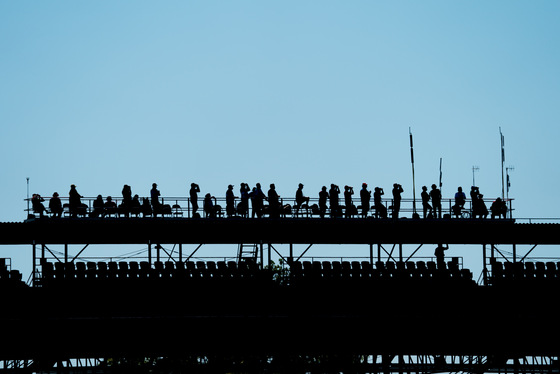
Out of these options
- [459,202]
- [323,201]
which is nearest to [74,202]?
[323,201]

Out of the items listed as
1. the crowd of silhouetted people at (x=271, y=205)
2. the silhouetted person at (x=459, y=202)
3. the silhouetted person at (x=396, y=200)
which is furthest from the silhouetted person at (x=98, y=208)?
the silhouetted person at (x=459, y=202)

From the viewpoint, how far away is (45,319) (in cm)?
3831

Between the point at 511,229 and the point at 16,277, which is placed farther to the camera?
the point at 511,229

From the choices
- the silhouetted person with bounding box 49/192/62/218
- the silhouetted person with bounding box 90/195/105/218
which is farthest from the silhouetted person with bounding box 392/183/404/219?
the silhouetted person with bounding box 49/192/62/218

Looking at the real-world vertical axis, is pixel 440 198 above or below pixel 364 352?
above

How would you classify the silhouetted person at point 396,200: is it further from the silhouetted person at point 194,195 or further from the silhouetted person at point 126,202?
the silhouetted person at point 126,202

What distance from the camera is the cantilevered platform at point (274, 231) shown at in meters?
41.3

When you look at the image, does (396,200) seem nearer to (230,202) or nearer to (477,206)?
(477,206)

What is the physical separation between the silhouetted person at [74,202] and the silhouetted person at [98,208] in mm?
501

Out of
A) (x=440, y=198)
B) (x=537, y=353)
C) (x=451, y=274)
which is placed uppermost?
(x=440, y=198)

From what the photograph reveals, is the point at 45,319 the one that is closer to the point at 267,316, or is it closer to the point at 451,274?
the point at 267,316

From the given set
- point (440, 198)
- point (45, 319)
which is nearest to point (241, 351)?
point (45, 319)

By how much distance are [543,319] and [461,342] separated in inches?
119

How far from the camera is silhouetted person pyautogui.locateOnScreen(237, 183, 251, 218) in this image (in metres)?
41.9
